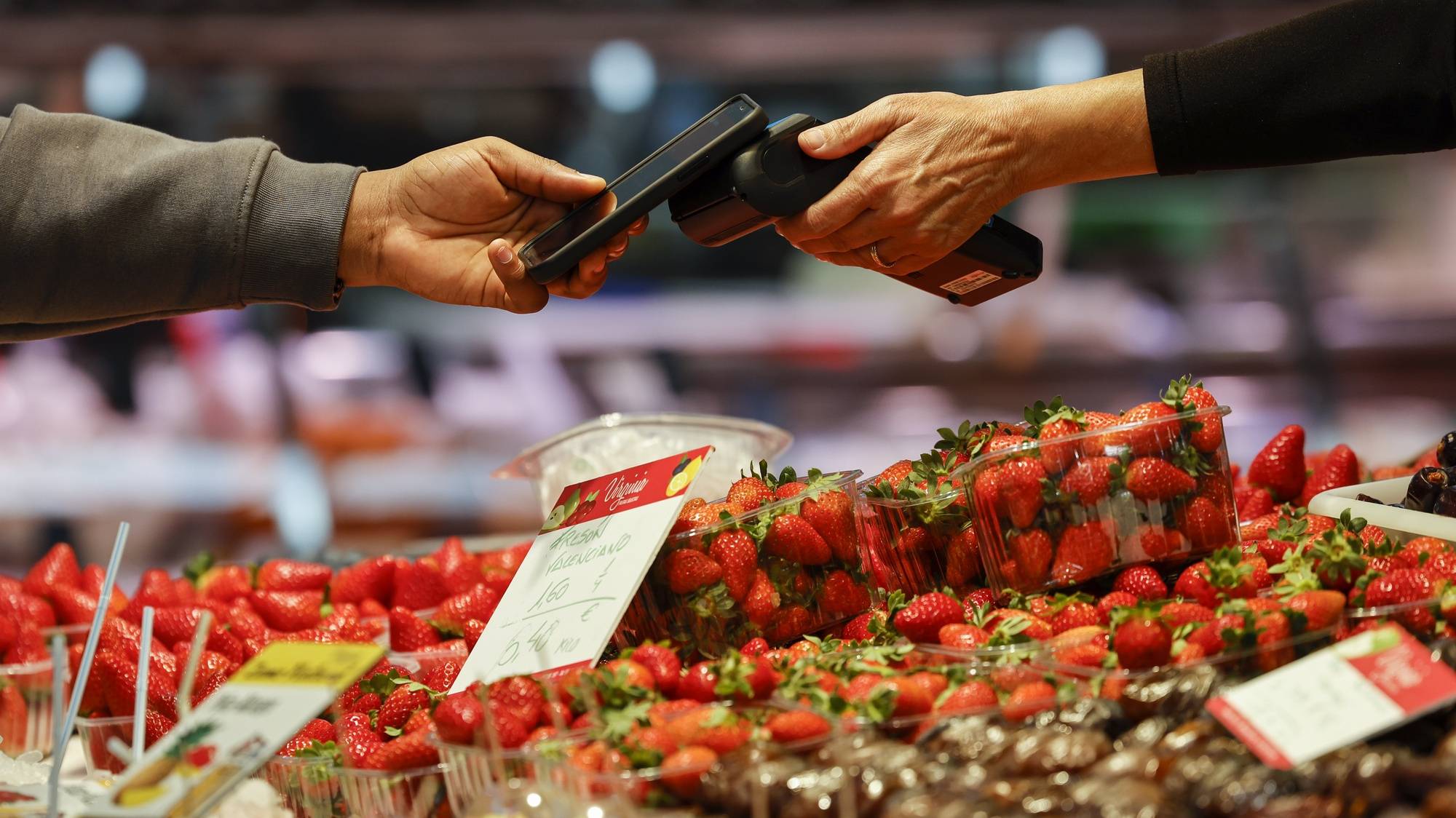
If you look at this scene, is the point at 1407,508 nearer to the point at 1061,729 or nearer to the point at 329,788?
the point at 1061,729

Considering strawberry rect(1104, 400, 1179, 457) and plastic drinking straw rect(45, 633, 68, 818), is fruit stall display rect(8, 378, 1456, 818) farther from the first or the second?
plastic drinking straw rect(45, 633, 68, 818)

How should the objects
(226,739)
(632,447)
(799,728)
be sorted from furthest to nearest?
(632,447), (799,728), (226,739)

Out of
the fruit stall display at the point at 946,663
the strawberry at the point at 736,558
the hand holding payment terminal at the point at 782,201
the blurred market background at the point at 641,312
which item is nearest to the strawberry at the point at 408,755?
the fruit stall display at the point at 946,663

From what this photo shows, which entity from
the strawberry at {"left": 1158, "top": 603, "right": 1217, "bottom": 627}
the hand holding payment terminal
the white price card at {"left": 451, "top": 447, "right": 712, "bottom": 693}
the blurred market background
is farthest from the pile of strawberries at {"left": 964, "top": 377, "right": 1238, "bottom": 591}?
the blurred market background

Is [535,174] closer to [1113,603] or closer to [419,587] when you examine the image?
[419,587]

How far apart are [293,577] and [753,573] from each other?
115 centimetres

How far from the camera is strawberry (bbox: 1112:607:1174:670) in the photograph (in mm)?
1163

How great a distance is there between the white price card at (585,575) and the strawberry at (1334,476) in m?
1.03

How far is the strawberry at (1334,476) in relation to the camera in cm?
185

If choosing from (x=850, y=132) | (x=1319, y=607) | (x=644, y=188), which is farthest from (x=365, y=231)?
(x=1319, y=607)

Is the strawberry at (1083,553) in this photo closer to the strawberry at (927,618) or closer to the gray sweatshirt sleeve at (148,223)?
the strawberry at (927,618)

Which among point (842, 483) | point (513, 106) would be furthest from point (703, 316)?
point (842, 483)

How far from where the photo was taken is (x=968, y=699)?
1142 mm

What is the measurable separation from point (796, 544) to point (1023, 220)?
8.30 feet
